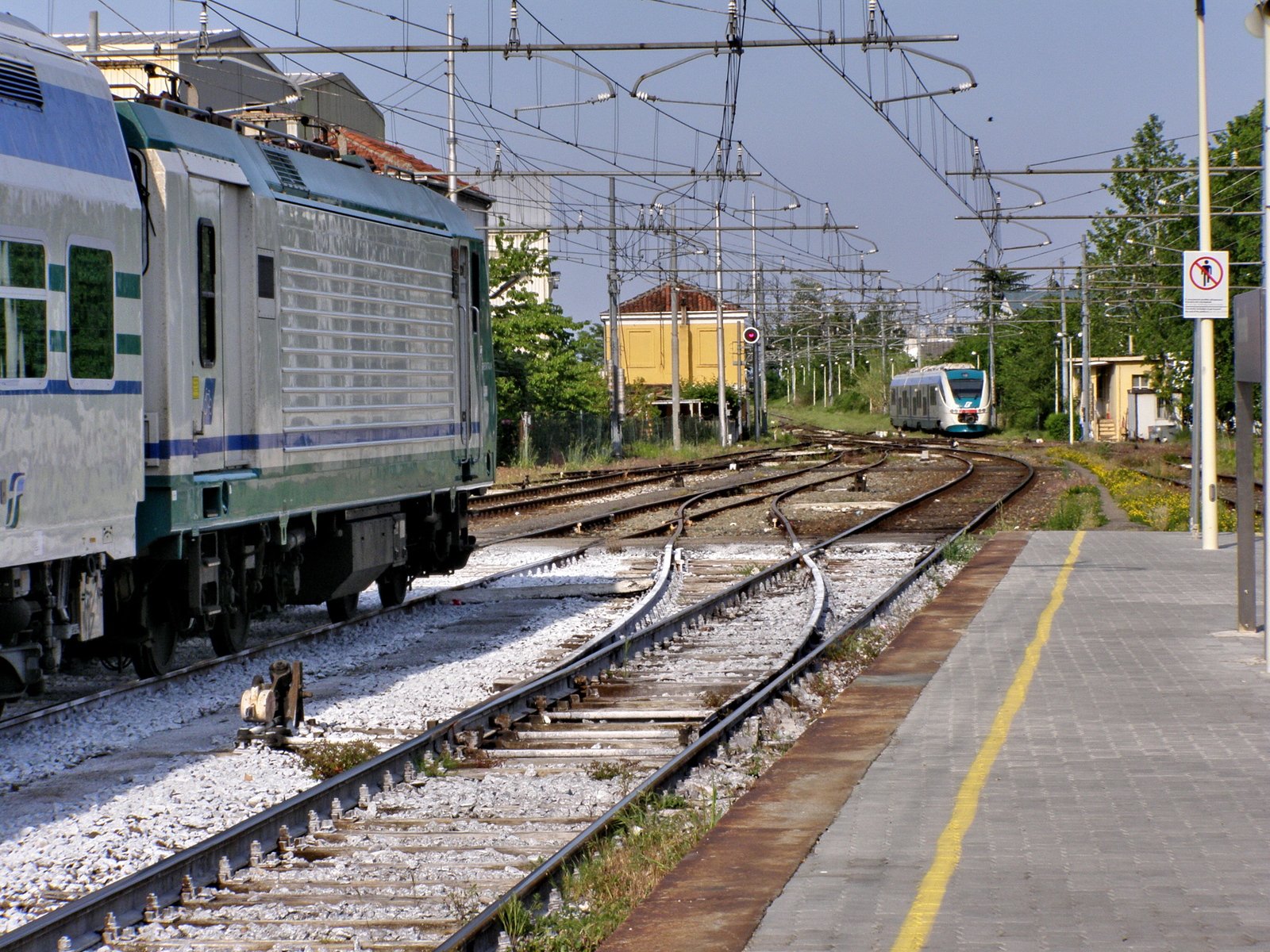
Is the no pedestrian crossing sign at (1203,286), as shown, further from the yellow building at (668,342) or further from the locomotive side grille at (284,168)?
the yellow building at (668,342)

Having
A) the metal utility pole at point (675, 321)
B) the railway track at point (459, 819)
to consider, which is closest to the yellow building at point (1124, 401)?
the metal utility pole at point (675, 321)

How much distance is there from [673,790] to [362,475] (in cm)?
569

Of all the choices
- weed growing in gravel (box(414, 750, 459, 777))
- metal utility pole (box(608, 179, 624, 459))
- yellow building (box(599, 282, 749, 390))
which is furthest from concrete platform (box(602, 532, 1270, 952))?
yellow building (box(599, 282, 749, 390))

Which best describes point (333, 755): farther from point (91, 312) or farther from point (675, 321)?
point (675, 321)

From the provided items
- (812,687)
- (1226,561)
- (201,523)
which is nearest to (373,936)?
(201,523)

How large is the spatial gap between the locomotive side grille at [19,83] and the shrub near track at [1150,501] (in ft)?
52.5

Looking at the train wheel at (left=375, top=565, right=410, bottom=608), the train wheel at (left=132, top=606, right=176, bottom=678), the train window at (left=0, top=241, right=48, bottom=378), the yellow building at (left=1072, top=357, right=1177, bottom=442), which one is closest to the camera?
the train window at (left=0, top=241, right=48, bottom=378)

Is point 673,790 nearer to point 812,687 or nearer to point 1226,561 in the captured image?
point 812,687

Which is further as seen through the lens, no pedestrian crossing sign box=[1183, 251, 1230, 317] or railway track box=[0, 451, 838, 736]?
no pedestrian crossing sign box=[1183, 251, 1230, 317]

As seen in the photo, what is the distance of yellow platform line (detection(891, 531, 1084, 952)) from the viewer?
18.2ft

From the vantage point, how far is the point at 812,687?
37.8 ft

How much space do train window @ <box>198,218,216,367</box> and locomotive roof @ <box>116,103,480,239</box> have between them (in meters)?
0.53

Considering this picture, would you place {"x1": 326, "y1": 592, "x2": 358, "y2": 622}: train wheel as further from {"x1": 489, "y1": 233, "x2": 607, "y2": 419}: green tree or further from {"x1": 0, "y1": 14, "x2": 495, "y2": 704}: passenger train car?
{"x1": 489, "y1": 233, "x2": 607, "y2": 419}: green tree

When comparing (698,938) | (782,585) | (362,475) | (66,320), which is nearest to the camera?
(698,938)
